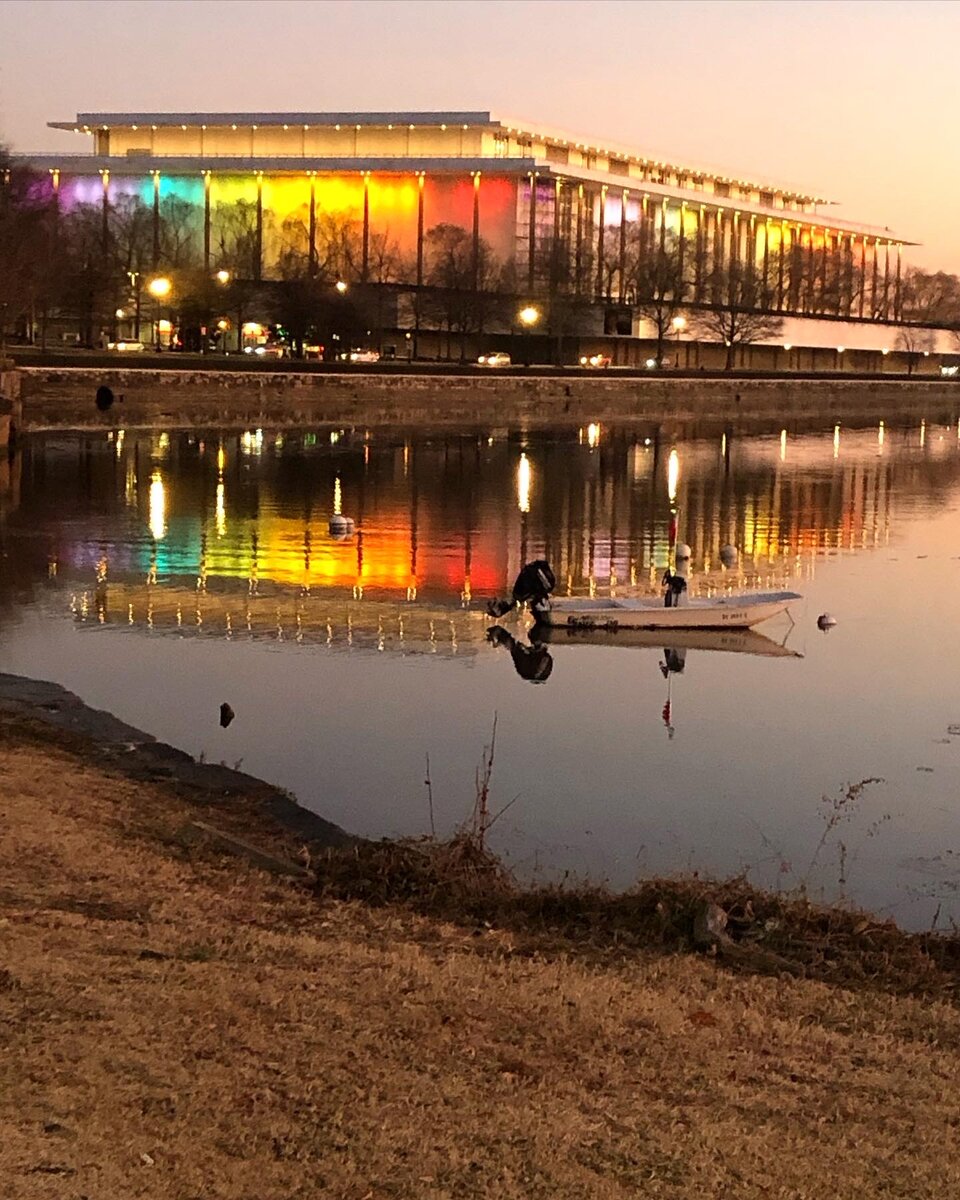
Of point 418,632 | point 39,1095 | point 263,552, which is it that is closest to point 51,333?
point 263,552

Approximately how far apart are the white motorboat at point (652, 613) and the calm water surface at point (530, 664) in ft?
1.48

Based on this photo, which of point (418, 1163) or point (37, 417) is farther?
point (37, 417)

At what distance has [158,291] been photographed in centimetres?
10431

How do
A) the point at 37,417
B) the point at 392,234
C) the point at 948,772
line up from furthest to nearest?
the point at 392,234, the point at 37,417, the point at 948,772

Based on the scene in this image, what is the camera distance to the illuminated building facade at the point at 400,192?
128 metres

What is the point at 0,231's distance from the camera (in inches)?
2537

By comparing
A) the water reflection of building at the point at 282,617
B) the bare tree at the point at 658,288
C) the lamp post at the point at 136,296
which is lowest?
the water reflection of building at the point at 282,617

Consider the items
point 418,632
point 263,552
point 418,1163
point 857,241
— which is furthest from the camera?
point 857,241

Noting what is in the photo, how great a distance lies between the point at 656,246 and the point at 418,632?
120845 mm

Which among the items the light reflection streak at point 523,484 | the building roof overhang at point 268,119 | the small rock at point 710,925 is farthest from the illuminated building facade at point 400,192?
the small rock at point 710,925

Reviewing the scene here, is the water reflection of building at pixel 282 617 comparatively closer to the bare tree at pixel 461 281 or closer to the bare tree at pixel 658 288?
the bare tree at pixel 461 281

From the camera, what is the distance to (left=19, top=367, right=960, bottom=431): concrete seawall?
217 ft

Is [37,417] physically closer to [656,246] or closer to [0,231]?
[0,231]

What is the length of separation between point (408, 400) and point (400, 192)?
2188 inches
